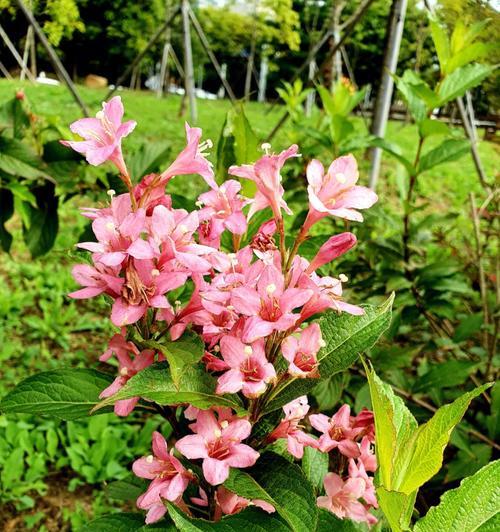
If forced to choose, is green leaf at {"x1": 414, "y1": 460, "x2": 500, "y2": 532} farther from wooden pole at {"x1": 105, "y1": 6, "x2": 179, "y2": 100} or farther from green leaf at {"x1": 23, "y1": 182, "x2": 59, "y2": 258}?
wooden pole at {"x1": 105, "y1": 6, "x2": 179, "y2": 100}

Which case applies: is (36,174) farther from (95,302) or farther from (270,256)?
(95,302)

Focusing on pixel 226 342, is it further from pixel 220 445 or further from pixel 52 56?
pixel 52 56

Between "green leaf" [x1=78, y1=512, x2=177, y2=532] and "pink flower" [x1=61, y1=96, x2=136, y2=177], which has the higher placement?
"pink flower" [x1=61, y1=96, x2=136, y2=177]

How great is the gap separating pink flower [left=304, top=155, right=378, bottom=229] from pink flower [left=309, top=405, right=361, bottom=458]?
252 mm

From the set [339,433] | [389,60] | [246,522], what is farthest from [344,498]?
[389,60]

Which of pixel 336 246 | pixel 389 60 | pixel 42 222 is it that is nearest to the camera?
pixel 336 246

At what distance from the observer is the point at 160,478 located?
67 centimetres

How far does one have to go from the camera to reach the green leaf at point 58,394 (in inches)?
27.0

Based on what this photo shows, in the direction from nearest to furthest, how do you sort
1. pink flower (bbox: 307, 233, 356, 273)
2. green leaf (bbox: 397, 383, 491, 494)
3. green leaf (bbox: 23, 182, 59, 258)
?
green leaf (bbox: 397, 383, 491, 494), pink flower (bbox: 307, 233, 356, 273), green leaf (bbox: 23, 182, 59, 258)

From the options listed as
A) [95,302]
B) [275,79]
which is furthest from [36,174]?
[275,79]

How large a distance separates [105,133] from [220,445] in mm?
349

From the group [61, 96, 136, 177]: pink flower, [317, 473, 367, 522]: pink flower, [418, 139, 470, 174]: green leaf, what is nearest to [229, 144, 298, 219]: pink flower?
[61, 96, 136, 177]: pink flower

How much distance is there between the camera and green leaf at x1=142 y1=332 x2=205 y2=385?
Answer: 555 millimetres

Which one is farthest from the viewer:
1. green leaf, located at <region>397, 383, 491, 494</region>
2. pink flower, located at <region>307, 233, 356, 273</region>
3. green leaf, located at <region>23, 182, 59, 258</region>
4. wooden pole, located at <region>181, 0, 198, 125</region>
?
wooden pole, located at <region>181, 0, 198, 125</region>
